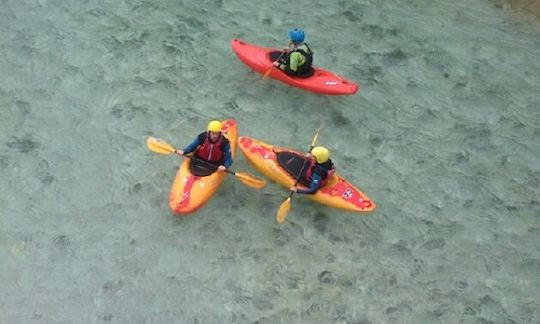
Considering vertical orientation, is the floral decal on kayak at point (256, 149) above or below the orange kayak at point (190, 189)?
above

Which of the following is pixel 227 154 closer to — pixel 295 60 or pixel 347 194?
pixel 347 194

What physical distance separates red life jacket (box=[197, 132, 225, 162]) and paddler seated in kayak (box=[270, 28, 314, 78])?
1.31m

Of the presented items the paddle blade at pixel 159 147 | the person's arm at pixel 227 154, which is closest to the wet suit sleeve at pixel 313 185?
the person's arm at pixel 227 154

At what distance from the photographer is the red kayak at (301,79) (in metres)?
6.95

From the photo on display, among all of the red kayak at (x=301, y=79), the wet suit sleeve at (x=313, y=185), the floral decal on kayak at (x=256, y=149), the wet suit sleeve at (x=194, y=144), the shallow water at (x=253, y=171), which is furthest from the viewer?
the red kayak at (x=301, y=79)

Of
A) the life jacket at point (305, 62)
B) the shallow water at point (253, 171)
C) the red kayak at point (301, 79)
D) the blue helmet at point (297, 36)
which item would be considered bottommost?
the shallow water at point (253, 171)

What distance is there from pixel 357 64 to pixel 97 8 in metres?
3.10

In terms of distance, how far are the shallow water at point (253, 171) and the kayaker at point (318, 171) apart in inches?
14.1

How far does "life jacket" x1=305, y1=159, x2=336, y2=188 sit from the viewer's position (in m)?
5.92

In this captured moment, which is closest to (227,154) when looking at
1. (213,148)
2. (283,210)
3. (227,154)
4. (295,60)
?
(227,154)

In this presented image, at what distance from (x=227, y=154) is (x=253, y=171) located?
0.48 meters

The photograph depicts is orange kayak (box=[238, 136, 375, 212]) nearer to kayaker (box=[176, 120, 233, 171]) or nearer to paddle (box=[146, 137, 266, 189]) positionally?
paddle (box=[146, 137, 266, 189])

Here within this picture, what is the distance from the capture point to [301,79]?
6977mm

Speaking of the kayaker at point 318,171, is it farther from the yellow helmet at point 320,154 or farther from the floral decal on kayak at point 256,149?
the floral decal on kayak at point 256,149
